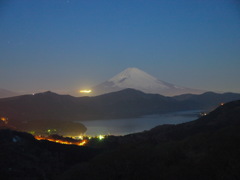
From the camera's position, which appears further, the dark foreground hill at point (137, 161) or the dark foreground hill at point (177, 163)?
the dark foreground hill at point (137, 161)

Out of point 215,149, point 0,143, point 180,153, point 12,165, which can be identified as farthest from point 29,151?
point 215,149

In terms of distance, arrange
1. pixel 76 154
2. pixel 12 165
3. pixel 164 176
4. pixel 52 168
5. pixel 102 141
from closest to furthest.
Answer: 1. pixel 164 176
2. pixel 12 165
3. pixel 52 168
4. pixel 76 154
5. pixel 102 141

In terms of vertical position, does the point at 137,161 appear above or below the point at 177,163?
above

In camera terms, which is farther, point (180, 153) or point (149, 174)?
point (180, 153)

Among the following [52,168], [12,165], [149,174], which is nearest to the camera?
[149,174]

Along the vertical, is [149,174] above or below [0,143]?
below

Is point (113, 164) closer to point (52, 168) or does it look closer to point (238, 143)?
point (238, 143)

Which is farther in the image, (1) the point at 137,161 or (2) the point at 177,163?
(1) the point at 137,161

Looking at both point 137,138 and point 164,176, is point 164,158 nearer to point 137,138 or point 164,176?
point 164,176

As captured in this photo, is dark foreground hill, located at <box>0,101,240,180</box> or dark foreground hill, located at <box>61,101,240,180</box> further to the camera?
dark foreground hill, located at <box>0,101,240,180</box>
